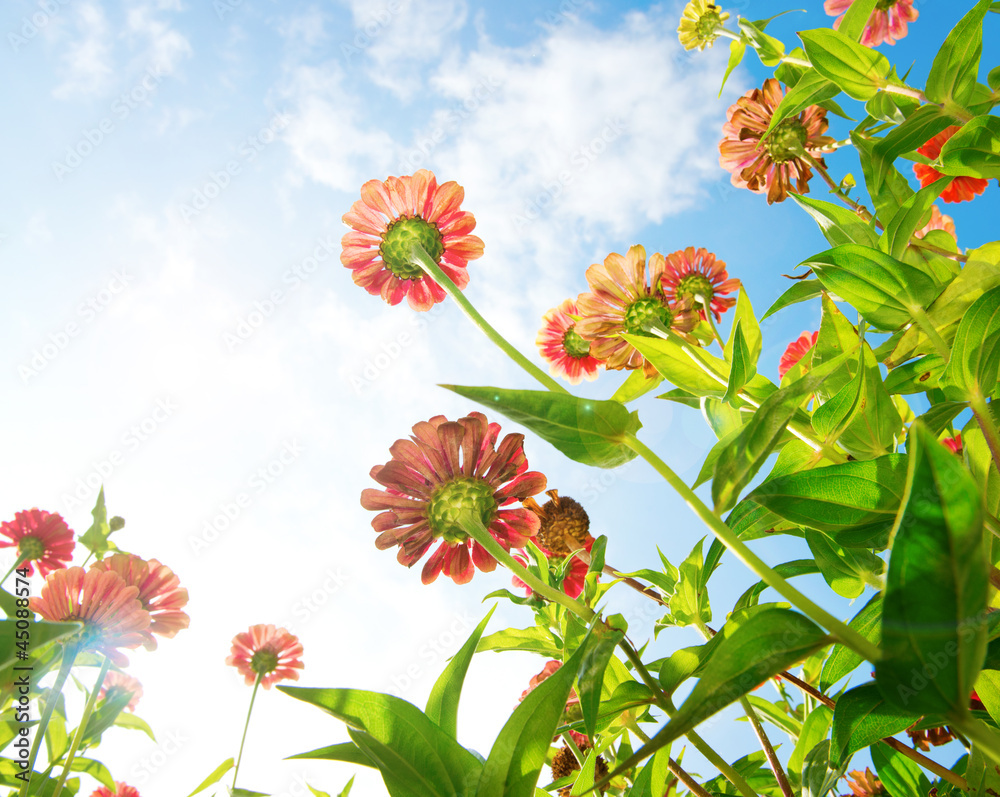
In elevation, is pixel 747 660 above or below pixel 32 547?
below

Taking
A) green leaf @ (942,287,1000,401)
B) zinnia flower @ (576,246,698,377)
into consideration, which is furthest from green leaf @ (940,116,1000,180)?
zinnia flower @ (576,246,698,377)

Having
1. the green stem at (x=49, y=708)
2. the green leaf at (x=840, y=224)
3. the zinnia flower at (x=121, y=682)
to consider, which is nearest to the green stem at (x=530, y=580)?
the green leaf at (x=840, y=224)

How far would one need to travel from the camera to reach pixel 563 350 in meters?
1.67

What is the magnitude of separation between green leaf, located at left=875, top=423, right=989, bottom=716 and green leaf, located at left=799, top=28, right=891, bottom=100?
1059 mm

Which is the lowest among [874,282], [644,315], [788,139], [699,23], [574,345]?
[874,282]

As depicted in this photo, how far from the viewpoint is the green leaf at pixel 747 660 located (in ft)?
1.43

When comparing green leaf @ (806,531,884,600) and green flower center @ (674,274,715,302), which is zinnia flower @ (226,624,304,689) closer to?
green flower center @ (674,274,715,302)

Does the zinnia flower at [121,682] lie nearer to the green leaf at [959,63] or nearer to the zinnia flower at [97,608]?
the zinnia flower at [97,608]

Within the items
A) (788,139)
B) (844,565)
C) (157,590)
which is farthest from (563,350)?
(157,590)

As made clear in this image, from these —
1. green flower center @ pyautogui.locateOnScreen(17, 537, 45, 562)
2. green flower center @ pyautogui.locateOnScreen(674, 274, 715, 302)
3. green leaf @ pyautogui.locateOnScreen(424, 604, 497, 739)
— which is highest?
green flower center @ pyautogui.locateOnScreen(674, 274, 715, 302)

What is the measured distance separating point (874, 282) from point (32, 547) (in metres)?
2.90

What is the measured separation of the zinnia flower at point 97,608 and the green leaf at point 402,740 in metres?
1.21

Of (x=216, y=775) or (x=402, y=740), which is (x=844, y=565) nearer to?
(x=402, y=740)

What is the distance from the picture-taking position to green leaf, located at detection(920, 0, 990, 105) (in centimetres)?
99
